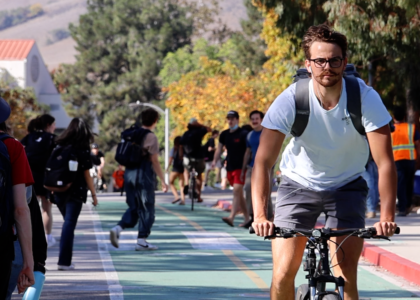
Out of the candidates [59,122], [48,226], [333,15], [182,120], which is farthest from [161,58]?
[48,226]

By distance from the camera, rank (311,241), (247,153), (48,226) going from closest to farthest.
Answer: (311,241), (48,226), (247,153)

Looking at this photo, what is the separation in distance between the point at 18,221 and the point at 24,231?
63 millimetres

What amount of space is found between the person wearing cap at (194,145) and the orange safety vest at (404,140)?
6178 mm

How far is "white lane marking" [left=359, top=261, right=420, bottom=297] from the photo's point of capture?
9.36 metres

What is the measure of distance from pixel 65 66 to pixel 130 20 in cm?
791

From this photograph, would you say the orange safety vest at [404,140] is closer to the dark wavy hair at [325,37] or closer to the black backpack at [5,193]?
the dark wavy hair at [325,37]

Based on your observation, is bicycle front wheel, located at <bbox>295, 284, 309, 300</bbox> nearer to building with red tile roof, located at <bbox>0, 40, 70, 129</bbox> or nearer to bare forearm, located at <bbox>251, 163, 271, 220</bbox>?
bare forearm, located at <bbox>251, 163, 271, 220</bbox>

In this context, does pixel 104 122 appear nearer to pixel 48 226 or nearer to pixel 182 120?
pixel 182 120

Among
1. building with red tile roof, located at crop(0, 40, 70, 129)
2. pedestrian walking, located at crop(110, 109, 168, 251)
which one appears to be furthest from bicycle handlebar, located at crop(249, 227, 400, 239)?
building with red tile roof, located at crop(0, 40, 70, 129)

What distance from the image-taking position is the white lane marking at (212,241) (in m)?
13.3

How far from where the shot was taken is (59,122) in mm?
90625

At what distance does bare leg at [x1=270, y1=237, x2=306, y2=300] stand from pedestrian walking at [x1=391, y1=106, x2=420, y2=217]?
11980mm

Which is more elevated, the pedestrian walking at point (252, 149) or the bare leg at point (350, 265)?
the pedestrian walking at point (252, 149)

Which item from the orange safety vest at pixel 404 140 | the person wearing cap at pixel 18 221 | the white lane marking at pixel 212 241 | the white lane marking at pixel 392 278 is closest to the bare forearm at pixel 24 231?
the person wearing cap at pixel 18 221
